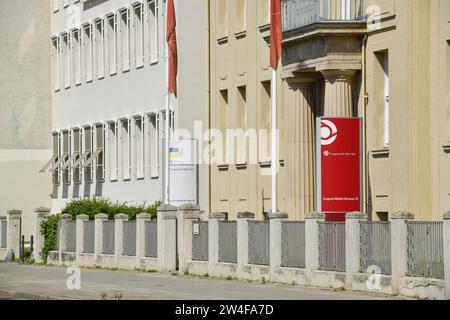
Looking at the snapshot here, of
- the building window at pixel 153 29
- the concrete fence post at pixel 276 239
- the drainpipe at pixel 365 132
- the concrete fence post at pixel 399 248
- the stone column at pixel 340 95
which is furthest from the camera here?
the building window at pixel 153 29

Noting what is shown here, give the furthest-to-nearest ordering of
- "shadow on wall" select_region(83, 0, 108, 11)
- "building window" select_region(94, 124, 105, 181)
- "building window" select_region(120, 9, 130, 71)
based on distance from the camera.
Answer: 1. "building window" select_region(94, 124, 105, 181)
2. "shadow on wall" select_region(83, 0, 108, 11)
3. "building window" select_region(120, 9, 130, 71)

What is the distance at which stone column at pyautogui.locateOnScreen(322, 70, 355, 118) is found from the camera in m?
40.7

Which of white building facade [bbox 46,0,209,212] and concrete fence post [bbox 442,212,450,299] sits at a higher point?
white building facade [bbox 46,0,209,212]

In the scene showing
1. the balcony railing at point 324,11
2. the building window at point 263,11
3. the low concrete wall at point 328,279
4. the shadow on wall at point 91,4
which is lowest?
the low concrete wall at point 328,279

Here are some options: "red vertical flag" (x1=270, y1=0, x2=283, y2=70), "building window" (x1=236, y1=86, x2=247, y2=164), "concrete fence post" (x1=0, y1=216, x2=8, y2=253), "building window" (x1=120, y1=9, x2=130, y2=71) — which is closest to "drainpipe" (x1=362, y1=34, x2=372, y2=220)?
"red vertical flag" (x1=270, y1=0, x2=283, y2=70)

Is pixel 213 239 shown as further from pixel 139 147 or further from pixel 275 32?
pixel 139 147

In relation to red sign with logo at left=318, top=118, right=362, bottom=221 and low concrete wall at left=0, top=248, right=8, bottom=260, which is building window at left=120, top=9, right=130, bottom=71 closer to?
low concrete wall at left=0, top=248, right=8, bottom=260

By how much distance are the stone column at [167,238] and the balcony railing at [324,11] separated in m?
6.08

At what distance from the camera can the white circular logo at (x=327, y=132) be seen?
122 feet

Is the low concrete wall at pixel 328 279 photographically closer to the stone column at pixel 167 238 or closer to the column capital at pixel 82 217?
the stone column at pixel 167 238

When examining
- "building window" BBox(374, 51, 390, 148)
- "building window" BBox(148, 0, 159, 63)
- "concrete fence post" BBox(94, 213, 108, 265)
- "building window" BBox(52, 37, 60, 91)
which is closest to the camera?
"building window" BBox(374, 51, 390, 148)

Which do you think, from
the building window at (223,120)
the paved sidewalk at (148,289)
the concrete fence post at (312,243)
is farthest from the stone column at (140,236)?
the concrete fence post at (312,243)

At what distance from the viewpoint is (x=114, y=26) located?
61.6m

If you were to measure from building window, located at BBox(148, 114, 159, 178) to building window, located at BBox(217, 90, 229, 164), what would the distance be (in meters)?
5.78
